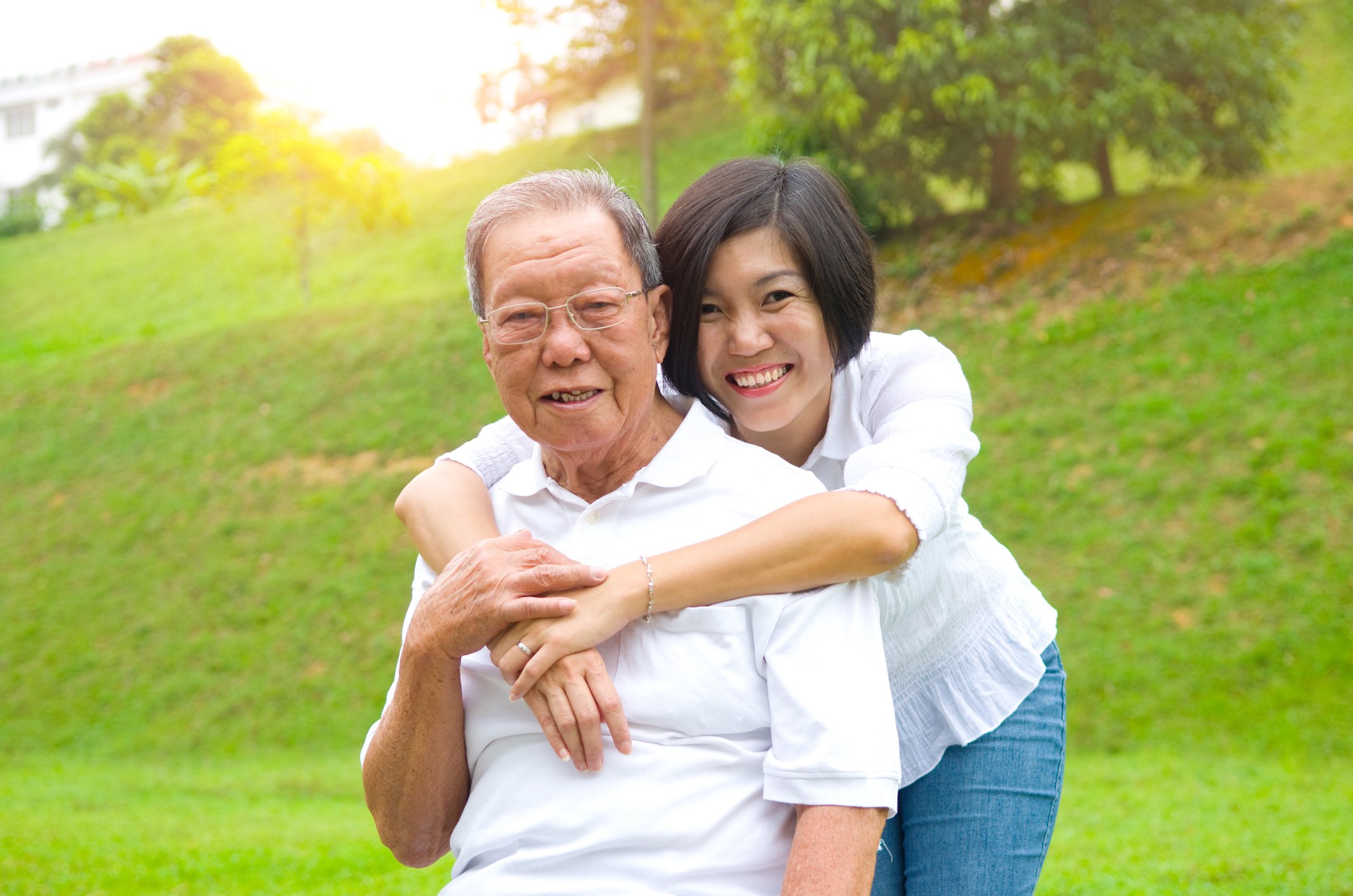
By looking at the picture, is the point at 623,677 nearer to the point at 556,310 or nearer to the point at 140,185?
the point at 556,310

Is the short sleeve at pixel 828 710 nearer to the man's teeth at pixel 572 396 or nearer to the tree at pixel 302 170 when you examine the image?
the man's teeth at pixel 572 396

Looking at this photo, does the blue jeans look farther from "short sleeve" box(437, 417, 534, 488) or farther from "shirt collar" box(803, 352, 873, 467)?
"short sleeve" box(437, 417, 534, 488)

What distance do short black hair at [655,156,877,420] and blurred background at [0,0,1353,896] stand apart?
3582mm

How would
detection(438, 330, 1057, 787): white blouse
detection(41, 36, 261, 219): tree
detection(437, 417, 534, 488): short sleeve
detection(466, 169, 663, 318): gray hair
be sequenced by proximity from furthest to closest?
detection(41, 36, 261, 219): tree < detection(437, 417, 534, 488): short sleeve < detection(438, 330, 1057, 787): white blouse < detection(466, 169, 663, 318): gray hair

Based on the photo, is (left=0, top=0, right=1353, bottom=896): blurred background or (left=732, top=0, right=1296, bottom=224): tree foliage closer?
(left=0, top=0, right=1353, bottom=896): blurred background

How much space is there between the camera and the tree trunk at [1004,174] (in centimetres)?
1169

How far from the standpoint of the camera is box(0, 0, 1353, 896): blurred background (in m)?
6.62

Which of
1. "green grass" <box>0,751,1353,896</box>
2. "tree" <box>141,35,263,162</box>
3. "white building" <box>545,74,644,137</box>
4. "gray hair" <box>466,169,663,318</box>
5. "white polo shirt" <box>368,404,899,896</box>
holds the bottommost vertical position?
"green grass" <box>0,751,1353,896</box>

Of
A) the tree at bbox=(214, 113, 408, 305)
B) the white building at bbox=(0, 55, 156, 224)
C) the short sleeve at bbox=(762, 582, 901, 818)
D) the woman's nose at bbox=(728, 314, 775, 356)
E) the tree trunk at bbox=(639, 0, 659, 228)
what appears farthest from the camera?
the white building at bbox=(0, 55, 156, 224)

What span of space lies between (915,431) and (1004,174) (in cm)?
1062

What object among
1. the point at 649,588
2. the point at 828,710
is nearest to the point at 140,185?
the point at 649,588

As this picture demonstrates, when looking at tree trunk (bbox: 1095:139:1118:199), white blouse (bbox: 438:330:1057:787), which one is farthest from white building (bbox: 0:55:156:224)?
white blouse (bbox: 438:330:1057:787)

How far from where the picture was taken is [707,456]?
2.05 meters

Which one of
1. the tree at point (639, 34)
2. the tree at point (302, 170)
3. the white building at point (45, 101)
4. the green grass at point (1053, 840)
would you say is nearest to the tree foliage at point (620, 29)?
the tree at point (639, 34)
